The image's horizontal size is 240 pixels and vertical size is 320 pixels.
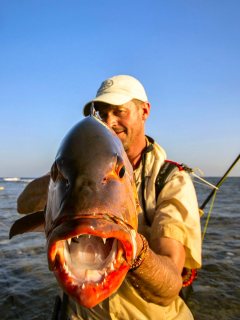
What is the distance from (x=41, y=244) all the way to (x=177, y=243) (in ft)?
22.9

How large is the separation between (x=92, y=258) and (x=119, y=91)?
1987mm

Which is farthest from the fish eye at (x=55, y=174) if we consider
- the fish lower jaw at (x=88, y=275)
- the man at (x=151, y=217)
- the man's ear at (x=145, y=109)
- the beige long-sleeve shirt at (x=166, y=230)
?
the man's ear at (x=145, y=109)

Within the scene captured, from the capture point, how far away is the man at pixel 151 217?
2.30 meters

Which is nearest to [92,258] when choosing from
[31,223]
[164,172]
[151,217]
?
[31,223]

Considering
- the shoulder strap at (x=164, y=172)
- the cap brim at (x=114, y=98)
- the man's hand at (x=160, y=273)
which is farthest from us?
the cap brim at (x=114, y=98)

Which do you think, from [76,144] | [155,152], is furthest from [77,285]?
[155,152]

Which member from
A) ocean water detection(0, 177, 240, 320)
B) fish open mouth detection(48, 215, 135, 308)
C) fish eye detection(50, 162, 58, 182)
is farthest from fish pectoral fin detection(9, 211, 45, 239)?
ocean water detection(0, 177, 240, 320)

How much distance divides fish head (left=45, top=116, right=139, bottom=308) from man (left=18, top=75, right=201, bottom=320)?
627 millimetres

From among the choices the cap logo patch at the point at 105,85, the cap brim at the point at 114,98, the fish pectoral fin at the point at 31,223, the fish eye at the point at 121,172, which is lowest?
the fish pectoral fin at the point at 31,223

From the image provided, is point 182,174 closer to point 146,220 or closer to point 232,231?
point 146,220

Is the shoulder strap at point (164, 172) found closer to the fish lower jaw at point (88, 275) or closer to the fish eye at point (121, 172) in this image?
the fish eye at point (121, 172)

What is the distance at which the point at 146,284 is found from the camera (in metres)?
2.03

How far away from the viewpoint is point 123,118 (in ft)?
10.5

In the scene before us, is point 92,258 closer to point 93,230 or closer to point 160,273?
point 93,230
